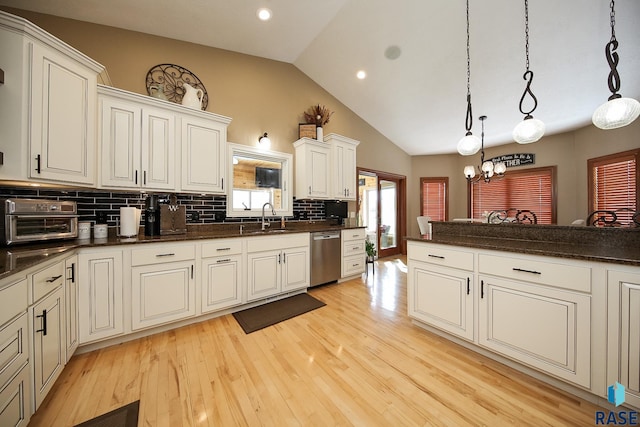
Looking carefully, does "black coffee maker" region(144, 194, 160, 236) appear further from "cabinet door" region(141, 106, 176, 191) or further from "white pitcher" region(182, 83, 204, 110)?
"white pitcher" region(182, 83, 204, 110)

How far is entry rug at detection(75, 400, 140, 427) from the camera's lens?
1204mm

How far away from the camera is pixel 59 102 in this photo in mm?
1658

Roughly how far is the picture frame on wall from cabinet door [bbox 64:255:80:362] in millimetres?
3048

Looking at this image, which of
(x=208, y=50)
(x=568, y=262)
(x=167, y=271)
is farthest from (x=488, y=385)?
(x=208, y=50)

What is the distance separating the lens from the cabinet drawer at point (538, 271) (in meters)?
1.33

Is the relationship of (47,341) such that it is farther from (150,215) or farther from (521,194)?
(521,194)

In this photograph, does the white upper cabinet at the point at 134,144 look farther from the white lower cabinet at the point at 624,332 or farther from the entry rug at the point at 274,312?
the white lower cabinet at the point at 624,332

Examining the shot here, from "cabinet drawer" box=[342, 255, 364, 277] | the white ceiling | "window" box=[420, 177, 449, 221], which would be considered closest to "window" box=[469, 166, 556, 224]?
"window" box=[420, 177, 449, 221]

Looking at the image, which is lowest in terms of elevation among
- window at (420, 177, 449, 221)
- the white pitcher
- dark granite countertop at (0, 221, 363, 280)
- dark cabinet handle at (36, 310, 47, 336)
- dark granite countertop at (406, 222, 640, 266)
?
dark cabinet handle at (36, 310, 47, 336)

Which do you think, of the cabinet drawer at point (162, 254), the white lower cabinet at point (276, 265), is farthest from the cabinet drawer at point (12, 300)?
the white lower cabinet at point (276, 265)

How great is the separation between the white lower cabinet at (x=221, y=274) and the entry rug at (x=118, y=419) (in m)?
0.98

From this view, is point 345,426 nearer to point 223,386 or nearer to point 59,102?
point 223,386

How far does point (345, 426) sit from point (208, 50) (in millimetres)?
4114

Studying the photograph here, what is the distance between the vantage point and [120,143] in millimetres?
2076
